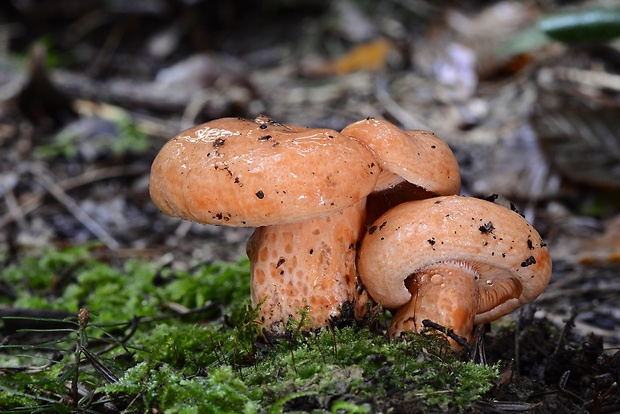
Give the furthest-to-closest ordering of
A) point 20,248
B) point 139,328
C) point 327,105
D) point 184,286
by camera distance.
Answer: point 327,105 → point 20,248 → point 184,286 → point 139,328

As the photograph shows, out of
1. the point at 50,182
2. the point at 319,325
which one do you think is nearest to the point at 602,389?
the point at 319,325

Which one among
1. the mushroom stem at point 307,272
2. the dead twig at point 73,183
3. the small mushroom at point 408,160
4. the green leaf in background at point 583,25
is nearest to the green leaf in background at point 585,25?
the green leaf in background at point 583,25

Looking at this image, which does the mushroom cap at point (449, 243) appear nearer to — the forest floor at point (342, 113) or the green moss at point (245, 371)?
the green moss at point (245, 371)

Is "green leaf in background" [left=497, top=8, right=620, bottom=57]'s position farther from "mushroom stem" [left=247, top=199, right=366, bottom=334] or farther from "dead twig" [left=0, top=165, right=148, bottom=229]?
"dead twig" [left=0, top=165, right=148, bottom=229]

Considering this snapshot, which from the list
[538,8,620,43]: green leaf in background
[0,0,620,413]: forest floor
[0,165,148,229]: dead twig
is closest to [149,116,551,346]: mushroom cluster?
[0,0,620,413]: forest floor

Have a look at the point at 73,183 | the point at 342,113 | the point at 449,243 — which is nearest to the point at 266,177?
the point at 449,243

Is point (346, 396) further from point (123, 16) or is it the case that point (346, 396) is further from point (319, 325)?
point (123, 16)
